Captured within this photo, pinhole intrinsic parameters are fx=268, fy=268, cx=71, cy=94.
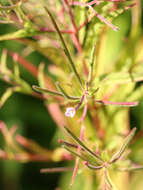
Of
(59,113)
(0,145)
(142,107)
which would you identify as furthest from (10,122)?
(142,107)

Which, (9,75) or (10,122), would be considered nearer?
(9,75)

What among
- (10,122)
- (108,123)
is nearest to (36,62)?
(10,122)

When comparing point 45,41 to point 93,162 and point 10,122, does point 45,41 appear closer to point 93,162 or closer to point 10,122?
point 93,162

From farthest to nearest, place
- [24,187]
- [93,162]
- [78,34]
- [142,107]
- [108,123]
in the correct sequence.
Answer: [24,187] → [142,107] → [108,123] → [78,34] → [93,162]

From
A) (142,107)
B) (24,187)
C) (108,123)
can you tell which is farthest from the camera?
(24,187)

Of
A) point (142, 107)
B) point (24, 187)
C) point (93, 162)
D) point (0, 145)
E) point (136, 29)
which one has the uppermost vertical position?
point (136, 29)

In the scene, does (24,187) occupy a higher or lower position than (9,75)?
lower
